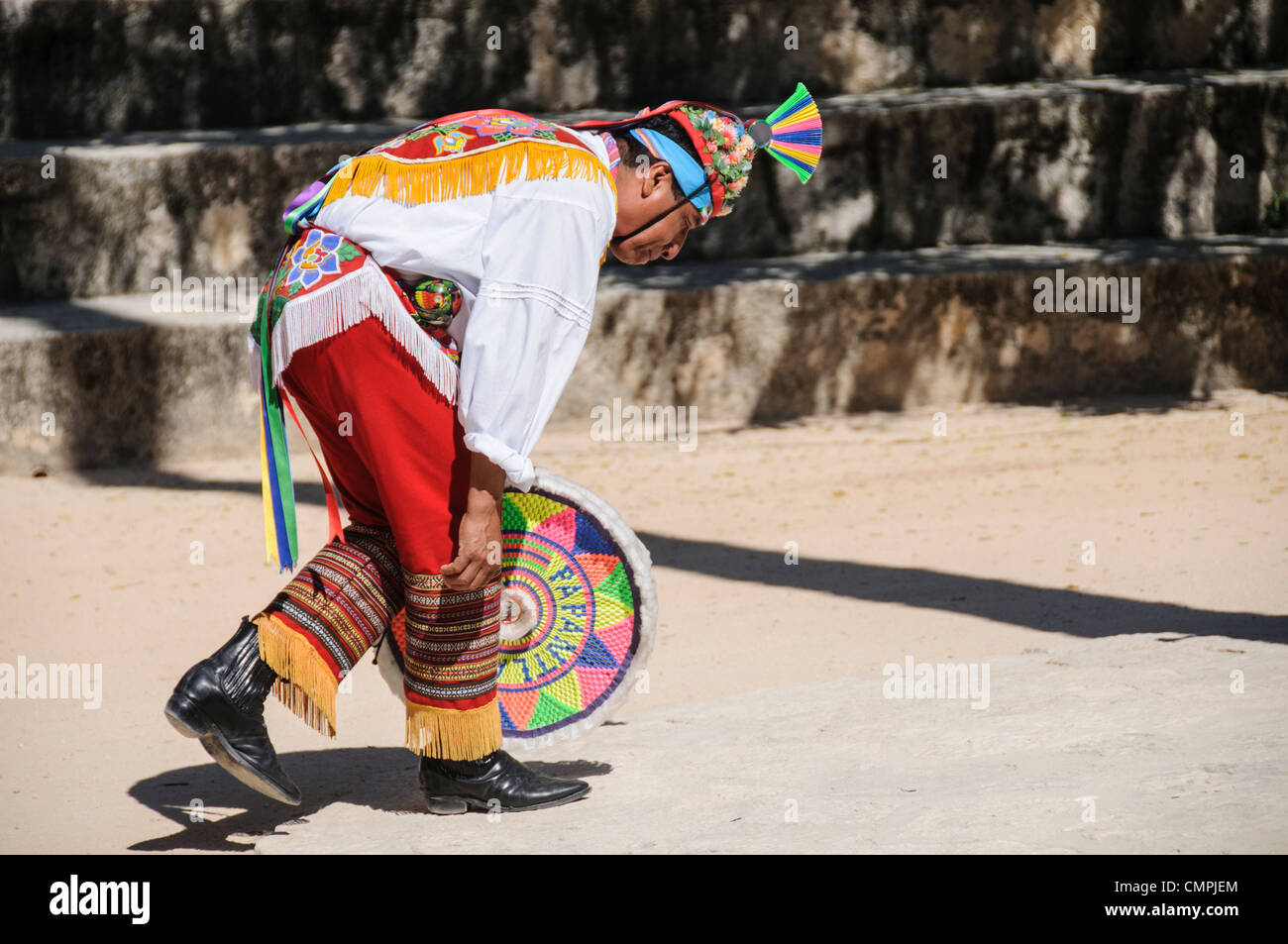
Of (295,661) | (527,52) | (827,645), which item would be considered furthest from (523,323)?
(527,52)

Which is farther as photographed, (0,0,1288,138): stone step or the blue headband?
(0,0,1288,138): stone step

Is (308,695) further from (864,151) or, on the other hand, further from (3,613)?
(864,151)

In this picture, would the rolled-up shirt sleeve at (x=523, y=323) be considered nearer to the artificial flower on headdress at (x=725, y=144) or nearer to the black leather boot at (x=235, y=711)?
the artificial flower on headdress at (x=725, y=144)

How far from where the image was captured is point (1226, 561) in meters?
5.49

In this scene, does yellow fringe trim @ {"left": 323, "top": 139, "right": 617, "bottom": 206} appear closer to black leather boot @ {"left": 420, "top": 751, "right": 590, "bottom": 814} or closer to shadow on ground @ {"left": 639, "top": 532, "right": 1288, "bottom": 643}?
black leather boot @ {"left": 420, "top": 751, "right": 590, "bottom": 814}

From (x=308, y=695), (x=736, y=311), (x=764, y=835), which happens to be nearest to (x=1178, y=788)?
(x=764, y=835)

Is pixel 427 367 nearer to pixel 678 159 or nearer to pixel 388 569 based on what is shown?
pixel 388 569

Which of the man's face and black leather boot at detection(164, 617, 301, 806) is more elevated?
the man's face

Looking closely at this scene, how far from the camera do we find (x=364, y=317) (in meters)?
3.06

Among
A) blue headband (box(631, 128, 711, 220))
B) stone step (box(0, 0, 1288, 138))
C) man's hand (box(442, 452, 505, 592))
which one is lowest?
man's hand (box(442, 452, 505, 592))

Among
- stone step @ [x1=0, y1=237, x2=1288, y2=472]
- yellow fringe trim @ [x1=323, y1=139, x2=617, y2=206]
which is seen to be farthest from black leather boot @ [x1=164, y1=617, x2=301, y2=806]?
stone step @ [x1=0, y1=237, x2=1288, y2=472]

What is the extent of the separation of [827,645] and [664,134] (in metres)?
2.10

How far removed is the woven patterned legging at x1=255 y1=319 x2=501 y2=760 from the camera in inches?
122

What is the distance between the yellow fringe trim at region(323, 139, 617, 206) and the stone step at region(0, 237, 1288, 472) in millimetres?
4383
